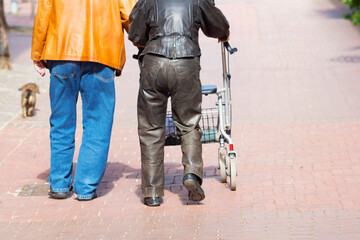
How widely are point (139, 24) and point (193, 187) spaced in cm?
132

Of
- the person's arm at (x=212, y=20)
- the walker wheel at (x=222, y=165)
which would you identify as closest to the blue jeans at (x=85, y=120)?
the person's arm at (x=212, y=20)

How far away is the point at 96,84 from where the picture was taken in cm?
630

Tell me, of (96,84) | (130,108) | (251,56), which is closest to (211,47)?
(251,56)

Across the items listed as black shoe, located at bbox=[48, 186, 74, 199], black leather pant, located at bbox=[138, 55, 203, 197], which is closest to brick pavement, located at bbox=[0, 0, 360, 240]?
black shoe, located at bbox=[48, 186, 74, 199]

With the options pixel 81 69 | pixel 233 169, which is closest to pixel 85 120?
pixel 81 69

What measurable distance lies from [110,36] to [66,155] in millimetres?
1054

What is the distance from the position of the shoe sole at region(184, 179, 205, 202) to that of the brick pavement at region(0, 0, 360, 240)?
13 cm

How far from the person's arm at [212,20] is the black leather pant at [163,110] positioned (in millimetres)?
305

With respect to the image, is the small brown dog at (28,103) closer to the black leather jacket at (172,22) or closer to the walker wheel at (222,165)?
the walker wheel at (222,165)

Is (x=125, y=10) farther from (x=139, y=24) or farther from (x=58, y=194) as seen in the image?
(x=58, y=194)

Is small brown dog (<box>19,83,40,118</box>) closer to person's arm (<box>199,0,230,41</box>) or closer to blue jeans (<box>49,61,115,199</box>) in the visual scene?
blue jeans (<box>49,61,115,199</box>)

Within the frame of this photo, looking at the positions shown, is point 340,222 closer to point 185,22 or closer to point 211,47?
point 185,22

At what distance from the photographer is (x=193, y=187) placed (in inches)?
229

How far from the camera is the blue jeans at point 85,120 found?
6.29m
